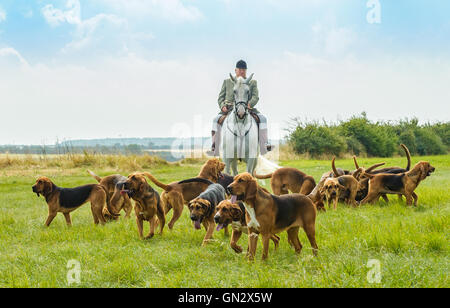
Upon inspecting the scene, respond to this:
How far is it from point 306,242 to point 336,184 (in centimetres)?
232

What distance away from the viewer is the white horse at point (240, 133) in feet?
33.6

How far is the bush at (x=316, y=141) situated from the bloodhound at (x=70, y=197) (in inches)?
1177

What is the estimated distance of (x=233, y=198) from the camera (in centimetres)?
465

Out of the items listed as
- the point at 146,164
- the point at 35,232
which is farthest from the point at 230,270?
the point at 146,164

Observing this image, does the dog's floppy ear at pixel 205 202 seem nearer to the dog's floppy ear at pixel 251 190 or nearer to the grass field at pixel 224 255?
the grass field at pixel 224 255

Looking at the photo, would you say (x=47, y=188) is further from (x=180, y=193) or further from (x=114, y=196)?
(x=180, y=193)

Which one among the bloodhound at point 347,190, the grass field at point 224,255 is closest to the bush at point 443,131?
the bloodhound at point 347,190

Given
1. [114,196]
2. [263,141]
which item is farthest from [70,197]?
[263,141]

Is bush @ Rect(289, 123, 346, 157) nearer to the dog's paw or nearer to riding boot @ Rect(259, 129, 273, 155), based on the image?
riding boot @ Rect(259, 129, 273, 155)

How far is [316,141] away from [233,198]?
32.3 meters

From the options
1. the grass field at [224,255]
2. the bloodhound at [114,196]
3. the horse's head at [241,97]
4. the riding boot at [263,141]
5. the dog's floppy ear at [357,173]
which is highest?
the horse's head at [241,97]

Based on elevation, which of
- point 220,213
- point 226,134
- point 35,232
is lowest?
point 35,232
